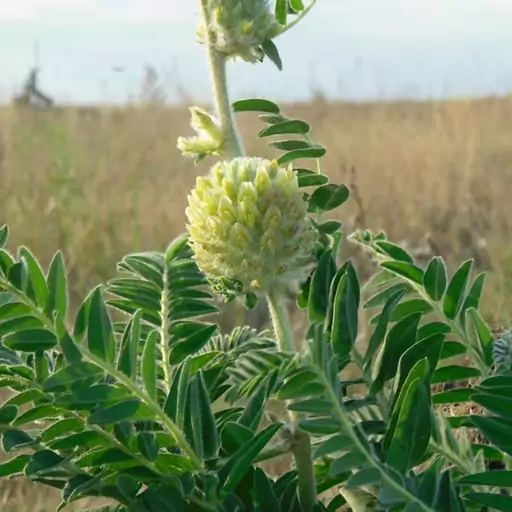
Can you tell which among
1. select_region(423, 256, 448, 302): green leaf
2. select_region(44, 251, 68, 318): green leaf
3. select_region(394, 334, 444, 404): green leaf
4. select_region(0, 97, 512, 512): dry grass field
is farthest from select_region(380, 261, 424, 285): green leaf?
select_region(0, 97, 512, 512): dry grass field

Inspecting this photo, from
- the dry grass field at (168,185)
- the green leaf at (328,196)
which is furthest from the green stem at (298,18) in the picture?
the dry grass field at (168,185)

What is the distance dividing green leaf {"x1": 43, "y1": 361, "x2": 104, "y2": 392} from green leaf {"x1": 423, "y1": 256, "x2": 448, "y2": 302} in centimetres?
24

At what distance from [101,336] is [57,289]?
4cm

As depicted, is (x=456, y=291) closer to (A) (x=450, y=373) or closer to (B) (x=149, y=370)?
(A) (x=450, y=373)

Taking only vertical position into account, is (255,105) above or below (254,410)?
above

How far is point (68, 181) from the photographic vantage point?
2889 mm

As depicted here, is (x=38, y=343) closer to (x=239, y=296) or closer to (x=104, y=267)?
(x=239, y=296)

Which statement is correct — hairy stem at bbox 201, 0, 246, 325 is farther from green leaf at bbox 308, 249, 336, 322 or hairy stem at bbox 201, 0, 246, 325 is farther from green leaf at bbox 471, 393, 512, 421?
green leaf at bbox 471, 393, 512, 421

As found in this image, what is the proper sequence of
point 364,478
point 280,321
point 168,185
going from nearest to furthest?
1. point 364,478
2. point 280,321
3. point 168,185

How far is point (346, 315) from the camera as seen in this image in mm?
510

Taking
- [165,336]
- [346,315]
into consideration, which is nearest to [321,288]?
[346,315]

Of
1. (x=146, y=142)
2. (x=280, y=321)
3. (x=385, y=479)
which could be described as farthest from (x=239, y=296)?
(x=146, y=142)

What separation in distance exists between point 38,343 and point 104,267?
206 centimetres

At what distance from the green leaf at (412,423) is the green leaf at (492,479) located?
3 centimetres
